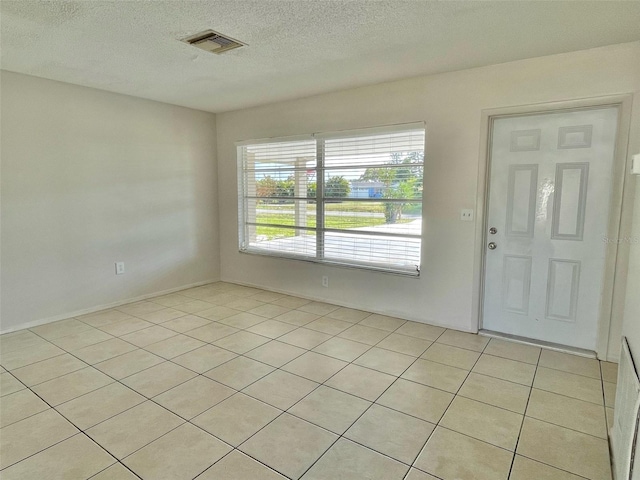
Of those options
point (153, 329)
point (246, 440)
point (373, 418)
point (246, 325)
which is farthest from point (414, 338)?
point (153, 329)

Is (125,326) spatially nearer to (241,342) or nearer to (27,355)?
(27,355)

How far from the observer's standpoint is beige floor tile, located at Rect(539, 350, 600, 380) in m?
2.71

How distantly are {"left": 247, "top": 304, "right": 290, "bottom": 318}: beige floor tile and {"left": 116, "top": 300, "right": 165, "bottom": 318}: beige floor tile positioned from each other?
3.51 feet

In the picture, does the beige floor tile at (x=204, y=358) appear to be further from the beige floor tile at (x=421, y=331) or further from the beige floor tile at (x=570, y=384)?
the beige floor tile at (x=570, y=384)

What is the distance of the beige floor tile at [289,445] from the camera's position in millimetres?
1793

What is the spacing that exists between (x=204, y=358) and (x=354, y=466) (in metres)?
1.57

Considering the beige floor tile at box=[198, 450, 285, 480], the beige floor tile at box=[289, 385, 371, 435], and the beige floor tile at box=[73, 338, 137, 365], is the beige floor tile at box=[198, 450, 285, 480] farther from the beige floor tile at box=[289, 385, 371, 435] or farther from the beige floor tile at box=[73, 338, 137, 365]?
the beige floor tile at box=[73, 338, 137, 365]

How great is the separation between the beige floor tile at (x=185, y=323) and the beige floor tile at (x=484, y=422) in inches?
96.0

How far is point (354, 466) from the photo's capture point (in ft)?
5.85

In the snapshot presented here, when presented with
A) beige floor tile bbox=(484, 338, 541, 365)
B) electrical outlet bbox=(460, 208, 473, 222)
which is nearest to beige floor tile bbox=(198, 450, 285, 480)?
beige floor tile bbox=(484, 338, 541, 365)

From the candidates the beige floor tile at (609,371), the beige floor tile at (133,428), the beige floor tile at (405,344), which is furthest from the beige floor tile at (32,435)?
the beige floor tile at (609,371)

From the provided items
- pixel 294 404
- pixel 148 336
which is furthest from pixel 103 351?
pixel 294 404

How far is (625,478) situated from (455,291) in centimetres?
206

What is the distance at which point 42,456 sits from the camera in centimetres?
183
